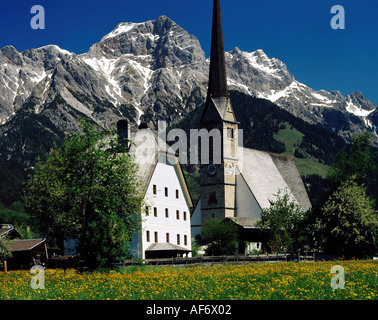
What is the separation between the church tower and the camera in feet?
285

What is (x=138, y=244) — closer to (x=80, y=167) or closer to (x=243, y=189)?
(x=80, y=167)

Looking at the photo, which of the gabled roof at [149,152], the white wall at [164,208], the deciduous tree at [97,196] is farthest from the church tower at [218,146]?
the deciduous tree at [97,196]

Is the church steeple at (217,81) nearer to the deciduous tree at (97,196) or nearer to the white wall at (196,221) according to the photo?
the white wall at (196,221)

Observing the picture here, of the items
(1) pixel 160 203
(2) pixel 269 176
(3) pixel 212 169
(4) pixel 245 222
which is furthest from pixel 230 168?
(1) pixel 160 203

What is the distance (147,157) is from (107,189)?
2661 centimetres

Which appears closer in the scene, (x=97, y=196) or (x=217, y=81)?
(x=97, y=196)

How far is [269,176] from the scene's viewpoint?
303 feet

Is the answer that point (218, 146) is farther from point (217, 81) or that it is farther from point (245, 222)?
point (245, 222)

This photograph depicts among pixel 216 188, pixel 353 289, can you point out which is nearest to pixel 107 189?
pixel 353 289

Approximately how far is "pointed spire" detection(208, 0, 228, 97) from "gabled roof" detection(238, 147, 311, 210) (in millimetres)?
11292

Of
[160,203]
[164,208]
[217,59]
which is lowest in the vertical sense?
[164,208]

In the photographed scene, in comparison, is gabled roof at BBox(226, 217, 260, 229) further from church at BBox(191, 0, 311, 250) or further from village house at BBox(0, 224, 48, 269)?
village house at BBox(0, 224, 48, 269)

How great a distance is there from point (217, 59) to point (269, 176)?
22.4 meters

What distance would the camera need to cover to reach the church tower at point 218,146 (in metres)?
86.9
